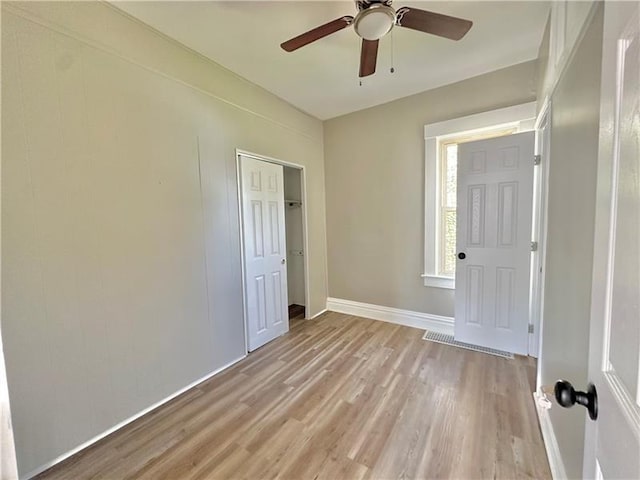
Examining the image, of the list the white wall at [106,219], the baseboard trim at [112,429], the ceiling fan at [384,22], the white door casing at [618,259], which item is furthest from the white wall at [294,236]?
the white door casing at [618,259]

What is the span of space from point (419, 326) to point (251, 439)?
2.28 m

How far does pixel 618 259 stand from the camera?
50 centimetres

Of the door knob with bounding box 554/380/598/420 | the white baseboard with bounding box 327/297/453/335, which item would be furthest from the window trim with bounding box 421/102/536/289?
the door knob with bounding box 554/380/598/420

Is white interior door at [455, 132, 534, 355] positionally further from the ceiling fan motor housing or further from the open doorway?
the open doorway

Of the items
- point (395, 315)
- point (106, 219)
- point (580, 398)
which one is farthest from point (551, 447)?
point (106, 219)

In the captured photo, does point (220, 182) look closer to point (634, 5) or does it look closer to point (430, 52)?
point (430, 52)

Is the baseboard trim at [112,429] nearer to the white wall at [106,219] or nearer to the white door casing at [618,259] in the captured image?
the white wall at [106,219]

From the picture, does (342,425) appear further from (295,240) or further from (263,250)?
(295,240)

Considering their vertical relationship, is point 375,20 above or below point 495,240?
above

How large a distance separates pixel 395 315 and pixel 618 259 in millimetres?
3133

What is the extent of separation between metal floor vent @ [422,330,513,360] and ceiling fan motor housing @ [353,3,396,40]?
284 centimetres

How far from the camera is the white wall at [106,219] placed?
1.44 metres

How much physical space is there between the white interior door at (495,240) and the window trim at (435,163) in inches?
10.4

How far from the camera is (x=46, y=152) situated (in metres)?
1.50
